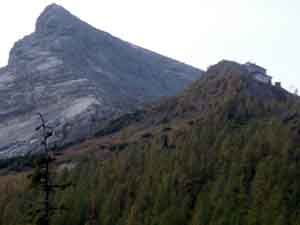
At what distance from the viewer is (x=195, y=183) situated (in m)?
87.6

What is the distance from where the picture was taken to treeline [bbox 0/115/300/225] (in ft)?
239

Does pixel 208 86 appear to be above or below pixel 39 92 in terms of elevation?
above

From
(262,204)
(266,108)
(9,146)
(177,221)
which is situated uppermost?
(266,108)

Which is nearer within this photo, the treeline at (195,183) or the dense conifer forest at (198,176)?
the treeline at (195,183)

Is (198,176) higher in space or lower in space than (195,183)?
higher

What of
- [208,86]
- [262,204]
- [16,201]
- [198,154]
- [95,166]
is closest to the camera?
[262,204]

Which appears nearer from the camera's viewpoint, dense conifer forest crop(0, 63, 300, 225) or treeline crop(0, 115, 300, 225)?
treeline crop(0, 115, 300, 225)

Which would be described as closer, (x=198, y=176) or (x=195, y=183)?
(x=195, y=183)

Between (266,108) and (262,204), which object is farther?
(266,108)

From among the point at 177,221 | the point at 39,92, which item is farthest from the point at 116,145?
the point at 39,92

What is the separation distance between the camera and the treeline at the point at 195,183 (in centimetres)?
7288

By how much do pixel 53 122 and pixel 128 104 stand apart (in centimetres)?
3274

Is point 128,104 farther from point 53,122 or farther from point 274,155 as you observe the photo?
point 274,155

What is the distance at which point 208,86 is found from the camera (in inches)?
5714
